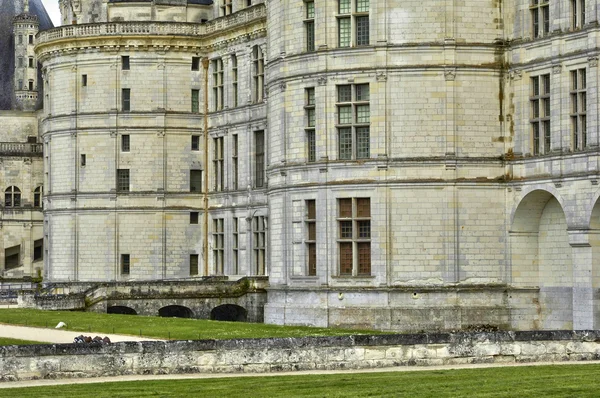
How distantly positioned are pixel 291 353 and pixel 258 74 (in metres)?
34.2

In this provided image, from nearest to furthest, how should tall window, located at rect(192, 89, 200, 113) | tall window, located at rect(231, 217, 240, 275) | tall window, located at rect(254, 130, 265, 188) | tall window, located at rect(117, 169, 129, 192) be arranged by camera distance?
tall window, located at rect(254, 130, 265, 188), tall window, located at rect(231, 217, 240, 275), tall window, located at rect(192, 89, 200, 113), tall window, located at rect(117, 169, 129, 192)

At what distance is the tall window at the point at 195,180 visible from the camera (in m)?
73.6

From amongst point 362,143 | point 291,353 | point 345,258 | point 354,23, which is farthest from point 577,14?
point 291,353

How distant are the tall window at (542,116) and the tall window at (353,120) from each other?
5266 millimetres

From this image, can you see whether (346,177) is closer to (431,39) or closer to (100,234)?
(431,39)

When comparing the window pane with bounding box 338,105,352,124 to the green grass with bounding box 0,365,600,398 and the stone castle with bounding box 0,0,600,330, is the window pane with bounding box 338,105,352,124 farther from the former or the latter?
the green grass with bounding box 0,365,600,398

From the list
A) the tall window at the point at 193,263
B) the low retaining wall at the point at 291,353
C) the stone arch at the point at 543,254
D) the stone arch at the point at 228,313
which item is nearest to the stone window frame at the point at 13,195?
the tall window at the point at 193,263

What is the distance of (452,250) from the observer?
51656 mm

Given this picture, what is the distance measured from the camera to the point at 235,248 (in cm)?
6988

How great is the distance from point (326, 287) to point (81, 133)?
24.8 meters

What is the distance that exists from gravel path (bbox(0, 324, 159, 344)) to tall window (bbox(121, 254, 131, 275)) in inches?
949

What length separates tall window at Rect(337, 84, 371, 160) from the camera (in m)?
52.5

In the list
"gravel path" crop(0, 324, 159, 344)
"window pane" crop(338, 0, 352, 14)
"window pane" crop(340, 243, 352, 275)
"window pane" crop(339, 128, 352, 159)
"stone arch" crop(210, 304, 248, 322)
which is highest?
"window pane" crop(338, 0, 352, 14)

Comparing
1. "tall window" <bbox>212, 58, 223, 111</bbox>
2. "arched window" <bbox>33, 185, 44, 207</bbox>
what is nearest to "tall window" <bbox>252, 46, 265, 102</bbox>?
"tall window" <bbox>212, 58, 223, 111</bbox>
